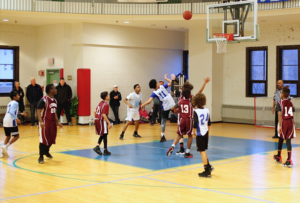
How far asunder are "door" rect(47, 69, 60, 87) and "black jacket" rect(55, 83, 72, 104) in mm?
965

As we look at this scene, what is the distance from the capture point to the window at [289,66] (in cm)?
1694

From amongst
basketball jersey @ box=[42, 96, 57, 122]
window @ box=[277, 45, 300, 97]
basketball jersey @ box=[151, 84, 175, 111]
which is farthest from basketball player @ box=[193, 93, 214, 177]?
window @ box=[277, 45, 300, 97]

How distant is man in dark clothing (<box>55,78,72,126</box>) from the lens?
17.0 meters

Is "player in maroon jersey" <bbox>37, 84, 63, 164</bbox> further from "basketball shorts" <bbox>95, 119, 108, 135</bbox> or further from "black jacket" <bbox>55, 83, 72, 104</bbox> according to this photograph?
"black jacket" <bbox>55, 83, 72, 104</bbox>

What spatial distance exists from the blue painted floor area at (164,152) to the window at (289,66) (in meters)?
5.21

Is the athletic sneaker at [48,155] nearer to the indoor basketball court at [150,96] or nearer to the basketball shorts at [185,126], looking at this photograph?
the indoor basketball court at [150,96]

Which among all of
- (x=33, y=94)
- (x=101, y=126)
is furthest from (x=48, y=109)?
(x=33, y=94)

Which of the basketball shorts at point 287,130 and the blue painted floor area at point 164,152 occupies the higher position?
the basketball shorts at point 287,130

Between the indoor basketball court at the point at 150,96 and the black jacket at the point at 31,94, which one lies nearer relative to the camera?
the indoor basketball court at the point at 150,96

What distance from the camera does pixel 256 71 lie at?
18172mm

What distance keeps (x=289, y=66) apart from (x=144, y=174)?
11.3 metres

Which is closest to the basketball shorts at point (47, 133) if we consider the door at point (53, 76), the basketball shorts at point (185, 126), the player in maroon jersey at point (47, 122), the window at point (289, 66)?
the player in maroon jersey at point (47, 122)

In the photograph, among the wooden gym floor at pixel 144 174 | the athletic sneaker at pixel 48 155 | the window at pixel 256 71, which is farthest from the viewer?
the window at pixel 256 71

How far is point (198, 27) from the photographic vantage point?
18.5 meters
